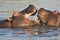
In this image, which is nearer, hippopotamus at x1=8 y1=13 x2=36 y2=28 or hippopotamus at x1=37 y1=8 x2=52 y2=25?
hippopotamus at x1=8 y1=13 x2=36 y2=28

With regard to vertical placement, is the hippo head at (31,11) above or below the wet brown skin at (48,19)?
above

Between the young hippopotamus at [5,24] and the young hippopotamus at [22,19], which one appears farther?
the young hippopotamus at [5,24]

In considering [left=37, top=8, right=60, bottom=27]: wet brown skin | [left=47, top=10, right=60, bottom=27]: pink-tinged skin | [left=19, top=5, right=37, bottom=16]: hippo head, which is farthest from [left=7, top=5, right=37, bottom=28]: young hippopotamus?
[left=47, top=10, right=60, bottom=27]: pink-tinged skin

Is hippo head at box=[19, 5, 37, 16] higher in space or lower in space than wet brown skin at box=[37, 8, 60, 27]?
higher

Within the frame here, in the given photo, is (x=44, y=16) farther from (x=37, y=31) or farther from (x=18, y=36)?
(x=18, y=36)

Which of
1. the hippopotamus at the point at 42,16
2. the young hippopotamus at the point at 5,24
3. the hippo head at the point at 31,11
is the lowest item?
the young hippopotamus at the point at 5,24

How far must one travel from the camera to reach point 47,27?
482 inches

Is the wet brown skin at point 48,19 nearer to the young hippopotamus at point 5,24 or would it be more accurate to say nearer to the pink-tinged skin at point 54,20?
the pink-tinged skin at point 54,20

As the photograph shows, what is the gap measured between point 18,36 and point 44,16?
1.74 metres

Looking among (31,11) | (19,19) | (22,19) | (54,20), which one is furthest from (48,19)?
(19,19)

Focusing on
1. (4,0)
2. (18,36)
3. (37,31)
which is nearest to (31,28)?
(37,31)

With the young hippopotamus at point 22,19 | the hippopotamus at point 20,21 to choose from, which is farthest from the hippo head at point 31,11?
the hippopotamus at point 20,21

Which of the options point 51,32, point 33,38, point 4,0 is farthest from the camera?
point 4,0

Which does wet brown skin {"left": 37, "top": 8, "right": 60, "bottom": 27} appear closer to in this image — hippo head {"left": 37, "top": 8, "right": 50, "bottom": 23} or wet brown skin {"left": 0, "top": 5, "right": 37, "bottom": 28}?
hippo head {"left": 37, "top": 8, "right": 50, "bottom": 23}
